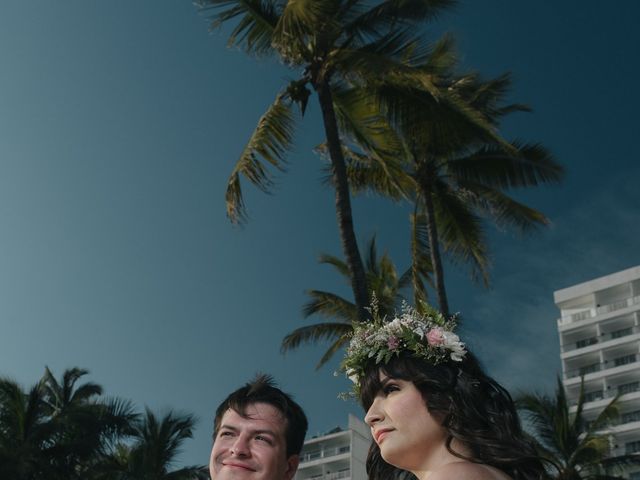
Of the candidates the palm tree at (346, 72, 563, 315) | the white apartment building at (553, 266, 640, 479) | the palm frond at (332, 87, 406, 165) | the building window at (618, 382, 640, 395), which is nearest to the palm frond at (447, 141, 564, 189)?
the palm tree at (346, 72, 563, 315)

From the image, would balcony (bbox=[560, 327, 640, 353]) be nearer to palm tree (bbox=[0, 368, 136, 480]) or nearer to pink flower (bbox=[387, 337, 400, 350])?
palm tree (bbox=[0, 368, 136, 480])

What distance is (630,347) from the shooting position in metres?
80.6

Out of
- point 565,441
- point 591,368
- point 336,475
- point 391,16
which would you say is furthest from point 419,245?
point 336,475

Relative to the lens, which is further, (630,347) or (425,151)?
(630,347)

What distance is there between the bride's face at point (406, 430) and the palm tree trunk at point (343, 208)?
35.9 feet

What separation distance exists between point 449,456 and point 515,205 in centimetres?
2008

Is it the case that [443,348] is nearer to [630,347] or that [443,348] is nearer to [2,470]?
[2,470]

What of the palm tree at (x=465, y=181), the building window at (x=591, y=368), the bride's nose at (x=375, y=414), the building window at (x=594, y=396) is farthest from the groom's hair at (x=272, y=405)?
the building window at (x=591, y=368)

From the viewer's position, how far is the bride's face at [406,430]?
432 centimetres

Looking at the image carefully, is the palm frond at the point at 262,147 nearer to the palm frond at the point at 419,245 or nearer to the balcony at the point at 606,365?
the palm frond at the point at 419,245

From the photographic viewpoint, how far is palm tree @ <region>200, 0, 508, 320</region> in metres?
16.8

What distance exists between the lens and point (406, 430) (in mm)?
4363

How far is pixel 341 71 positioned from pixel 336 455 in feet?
255

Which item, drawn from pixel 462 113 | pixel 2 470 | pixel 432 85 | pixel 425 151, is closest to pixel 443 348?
pixel 432 85
